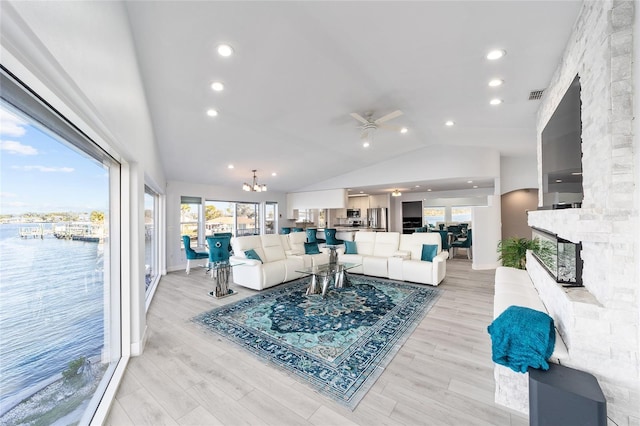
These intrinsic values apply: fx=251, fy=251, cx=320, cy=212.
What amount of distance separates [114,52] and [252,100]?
1.93 meters

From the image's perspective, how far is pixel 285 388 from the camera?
2084mm

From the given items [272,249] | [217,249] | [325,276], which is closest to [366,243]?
[325,276]

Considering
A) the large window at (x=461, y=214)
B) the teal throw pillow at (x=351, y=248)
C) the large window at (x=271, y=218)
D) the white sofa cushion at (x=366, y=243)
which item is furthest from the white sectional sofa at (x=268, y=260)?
the large window at (x=461, y=214)

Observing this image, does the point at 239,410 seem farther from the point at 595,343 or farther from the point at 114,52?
the point at 114,52

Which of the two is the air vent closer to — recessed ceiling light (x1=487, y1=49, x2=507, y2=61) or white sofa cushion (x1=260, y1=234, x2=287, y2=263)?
recessed ceiling light (x1=487, y1=49, x2=507, y2=61)

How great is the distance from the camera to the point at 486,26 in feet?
7.19

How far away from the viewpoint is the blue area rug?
2268mm

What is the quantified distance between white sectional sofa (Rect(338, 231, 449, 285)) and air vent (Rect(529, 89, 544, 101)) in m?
2.91

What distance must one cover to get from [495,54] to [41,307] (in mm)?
4111

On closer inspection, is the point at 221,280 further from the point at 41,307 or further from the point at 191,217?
the point at 191,217

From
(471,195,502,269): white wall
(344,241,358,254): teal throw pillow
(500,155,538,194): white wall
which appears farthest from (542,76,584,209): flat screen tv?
(500,155,538,194): white wall

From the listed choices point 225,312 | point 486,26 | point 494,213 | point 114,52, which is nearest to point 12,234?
point 114,52

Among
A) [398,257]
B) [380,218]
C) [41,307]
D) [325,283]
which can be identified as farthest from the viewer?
[380,218]

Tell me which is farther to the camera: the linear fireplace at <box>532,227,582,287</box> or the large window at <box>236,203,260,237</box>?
the large window at <box>236,203,260,237</box>
